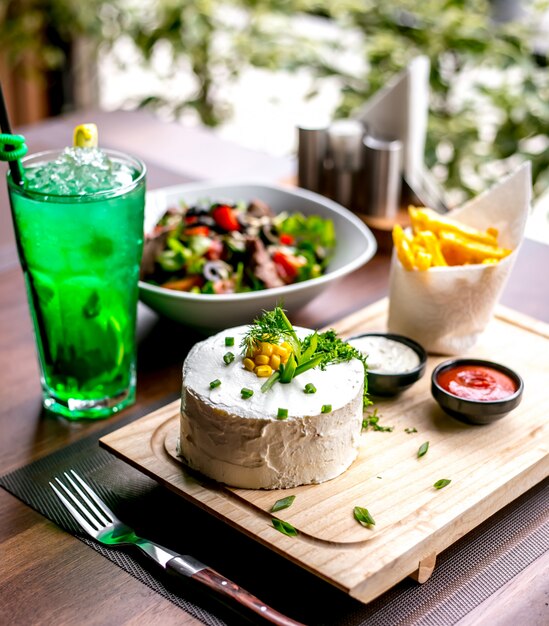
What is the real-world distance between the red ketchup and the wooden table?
355 millimetres

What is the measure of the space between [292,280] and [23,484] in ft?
2.72

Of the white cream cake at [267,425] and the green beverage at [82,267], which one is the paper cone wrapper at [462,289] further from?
the green beverage at [82,267]

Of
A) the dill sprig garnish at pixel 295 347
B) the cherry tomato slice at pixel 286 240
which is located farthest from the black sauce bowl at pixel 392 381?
the cherry tomato slice at pixel 286 240

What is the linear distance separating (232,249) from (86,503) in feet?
2.64

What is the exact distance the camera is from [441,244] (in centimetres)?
195

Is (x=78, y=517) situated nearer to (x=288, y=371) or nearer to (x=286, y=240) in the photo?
(x=288, y=371)

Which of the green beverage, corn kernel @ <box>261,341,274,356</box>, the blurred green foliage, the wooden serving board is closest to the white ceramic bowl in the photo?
the green beverage

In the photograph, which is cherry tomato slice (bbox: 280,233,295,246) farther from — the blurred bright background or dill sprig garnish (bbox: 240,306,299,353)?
the blurred bright background

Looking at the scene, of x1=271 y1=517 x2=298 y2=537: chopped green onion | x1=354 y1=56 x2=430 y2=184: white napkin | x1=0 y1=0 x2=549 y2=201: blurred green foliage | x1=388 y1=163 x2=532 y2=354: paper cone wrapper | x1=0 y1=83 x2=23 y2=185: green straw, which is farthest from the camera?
x1=0 y1=0 x2=549 y2=201: blurred green foliage

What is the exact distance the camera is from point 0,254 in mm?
2502

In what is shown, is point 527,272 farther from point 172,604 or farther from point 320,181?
point 172,604

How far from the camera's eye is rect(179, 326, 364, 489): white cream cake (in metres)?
1.46

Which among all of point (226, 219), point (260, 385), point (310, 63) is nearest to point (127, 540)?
point (260, 385)

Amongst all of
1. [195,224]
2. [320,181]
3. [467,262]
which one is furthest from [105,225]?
[320,181]
